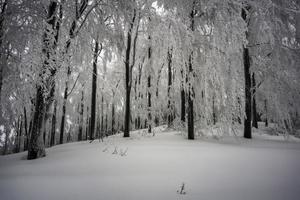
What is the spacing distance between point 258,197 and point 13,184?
4.00 meters

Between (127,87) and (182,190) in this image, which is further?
(127,87)

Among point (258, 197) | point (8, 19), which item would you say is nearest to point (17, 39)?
point (8, 19)

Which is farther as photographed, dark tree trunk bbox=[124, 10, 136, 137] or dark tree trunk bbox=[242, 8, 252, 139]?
dark tree trunk bbox=[124, 10, 136, 137]

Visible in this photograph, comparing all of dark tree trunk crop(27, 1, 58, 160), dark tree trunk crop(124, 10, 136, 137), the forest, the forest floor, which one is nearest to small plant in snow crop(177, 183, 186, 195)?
the forest floor

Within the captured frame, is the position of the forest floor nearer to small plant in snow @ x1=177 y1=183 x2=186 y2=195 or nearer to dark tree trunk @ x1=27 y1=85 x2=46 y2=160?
small plant in snow @ x1=177 y1=183 x2=186 y2=195

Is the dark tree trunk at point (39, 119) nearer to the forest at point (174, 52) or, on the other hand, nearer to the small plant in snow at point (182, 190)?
the forest at point (174, 52)

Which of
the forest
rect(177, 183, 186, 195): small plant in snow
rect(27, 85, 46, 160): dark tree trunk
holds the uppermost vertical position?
A: the forest

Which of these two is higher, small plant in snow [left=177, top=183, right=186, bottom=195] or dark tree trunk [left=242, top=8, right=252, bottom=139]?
dark tree trunk [left=242, top=8, right=252, bottom=139]

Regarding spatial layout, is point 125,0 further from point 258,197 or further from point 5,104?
point 258,197

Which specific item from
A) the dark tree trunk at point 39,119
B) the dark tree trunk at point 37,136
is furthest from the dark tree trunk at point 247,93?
the dark tree trunk at point 37,136

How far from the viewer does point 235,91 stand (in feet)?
22.7

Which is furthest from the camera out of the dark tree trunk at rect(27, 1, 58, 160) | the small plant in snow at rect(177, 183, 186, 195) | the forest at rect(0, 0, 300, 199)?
the dark tree trunk at rect(27, 1, 58, 160)

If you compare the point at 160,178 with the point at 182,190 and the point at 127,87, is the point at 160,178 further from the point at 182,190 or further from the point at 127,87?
the point at 127,87

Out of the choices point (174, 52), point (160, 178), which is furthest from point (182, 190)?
point (174, 52)
